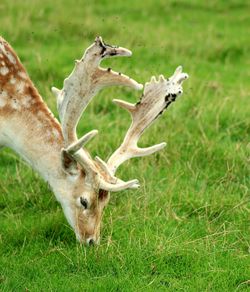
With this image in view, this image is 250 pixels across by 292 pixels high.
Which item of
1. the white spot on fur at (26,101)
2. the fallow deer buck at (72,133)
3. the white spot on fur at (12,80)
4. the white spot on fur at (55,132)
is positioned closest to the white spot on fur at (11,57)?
the fallow deer buck at (72,133)

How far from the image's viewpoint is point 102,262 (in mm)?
4988

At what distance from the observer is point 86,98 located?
4840mm

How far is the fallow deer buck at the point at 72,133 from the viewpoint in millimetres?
4816

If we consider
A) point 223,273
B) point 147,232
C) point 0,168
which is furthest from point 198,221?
point 0,168

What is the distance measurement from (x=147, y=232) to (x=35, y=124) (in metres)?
1.10

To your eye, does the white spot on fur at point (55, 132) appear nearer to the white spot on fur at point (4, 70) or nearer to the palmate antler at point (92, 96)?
the palmate antler at point (92, 96)

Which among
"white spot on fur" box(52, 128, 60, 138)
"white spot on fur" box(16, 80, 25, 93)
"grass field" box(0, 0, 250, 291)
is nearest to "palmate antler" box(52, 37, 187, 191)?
"white spot on fur" box(52, 128, 60, 138)

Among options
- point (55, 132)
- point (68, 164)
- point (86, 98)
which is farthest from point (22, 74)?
point (68, 164)

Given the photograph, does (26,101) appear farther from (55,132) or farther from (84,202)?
(84,202)

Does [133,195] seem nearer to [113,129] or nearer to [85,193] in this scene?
[85,193]

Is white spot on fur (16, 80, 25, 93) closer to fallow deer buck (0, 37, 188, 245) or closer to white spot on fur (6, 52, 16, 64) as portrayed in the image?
fallow deer buck (0, 37, 188, 245)

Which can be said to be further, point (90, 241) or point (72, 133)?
point (90, 241)

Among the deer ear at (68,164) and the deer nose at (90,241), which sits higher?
the deer ear at (68,164)

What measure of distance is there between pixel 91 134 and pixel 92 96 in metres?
0.36
